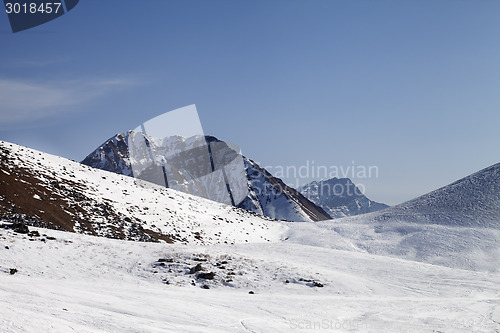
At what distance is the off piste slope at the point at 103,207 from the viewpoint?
3444cm

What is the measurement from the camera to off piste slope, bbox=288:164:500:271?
40.0m

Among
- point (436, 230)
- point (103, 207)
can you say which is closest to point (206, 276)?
point (103, 207)

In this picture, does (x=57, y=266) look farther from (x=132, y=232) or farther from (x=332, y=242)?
(x=332, y=242)

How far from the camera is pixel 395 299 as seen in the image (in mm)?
21422

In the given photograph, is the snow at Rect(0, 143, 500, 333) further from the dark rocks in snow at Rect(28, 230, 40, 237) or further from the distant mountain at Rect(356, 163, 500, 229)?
the distant mountain at Rect(356, 163, 500, 229)

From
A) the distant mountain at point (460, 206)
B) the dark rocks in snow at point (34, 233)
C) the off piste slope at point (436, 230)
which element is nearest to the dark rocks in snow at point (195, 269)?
the dark rocks in snow at point (34, 233)

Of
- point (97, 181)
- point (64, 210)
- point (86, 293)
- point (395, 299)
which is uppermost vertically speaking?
point (97, 181)

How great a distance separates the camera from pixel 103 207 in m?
42.1

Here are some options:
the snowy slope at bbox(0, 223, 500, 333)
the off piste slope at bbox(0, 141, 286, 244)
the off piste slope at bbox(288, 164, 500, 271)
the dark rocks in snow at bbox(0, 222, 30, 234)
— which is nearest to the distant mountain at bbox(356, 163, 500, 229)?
the off piste slope at bbox(288, 164, 500, 271)

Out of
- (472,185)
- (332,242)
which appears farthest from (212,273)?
(472,185)

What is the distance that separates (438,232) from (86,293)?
4350 cm

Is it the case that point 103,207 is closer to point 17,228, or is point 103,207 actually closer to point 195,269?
point 17,228

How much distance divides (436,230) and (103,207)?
135ft

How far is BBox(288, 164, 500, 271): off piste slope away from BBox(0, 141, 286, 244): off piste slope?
10.1 meters
